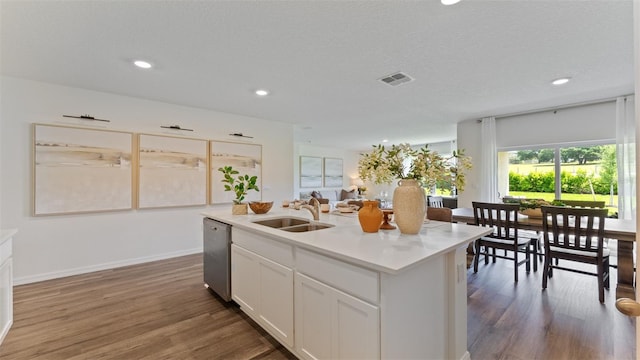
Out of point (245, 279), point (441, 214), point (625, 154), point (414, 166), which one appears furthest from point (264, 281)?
point (625, 154)

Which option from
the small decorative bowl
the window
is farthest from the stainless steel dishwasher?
the window

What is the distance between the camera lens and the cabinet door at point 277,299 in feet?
5.71

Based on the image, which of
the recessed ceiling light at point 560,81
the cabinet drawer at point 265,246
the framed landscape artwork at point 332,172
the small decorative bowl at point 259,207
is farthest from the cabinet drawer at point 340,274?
the framed landscape artwork at point 332,172

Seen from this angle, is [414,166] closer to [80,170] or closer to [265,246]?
[265,246]

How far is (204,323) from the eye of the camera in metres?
2.22

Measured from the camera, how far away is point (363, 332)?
1.28 m

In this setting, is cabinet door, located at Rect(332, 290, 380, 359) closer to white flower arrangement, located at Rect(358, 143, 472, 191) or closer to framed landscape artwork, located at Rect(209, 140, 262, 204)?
white flower arrangement, located at Rect(358, 143, 472, 191)

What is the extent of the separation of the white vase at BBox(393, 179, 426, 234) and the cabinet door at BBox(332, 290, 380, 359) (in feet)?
2.19

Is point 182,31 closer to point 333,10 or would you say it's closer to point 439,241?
point 333,10

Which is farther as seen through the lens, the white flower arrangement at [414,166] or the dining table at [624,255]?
the dining table at [624,255]

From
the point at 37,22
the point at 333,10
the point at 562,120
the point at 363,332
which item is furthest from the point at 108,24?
the point at 562,120

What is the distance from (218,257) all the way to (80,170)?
2349mm

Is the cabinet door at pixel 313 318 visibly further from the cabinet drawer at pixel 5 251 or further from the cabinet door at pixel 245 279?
the cabinet drawer at pixel 5 251

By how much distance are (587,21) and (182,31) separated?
3.07 meters
